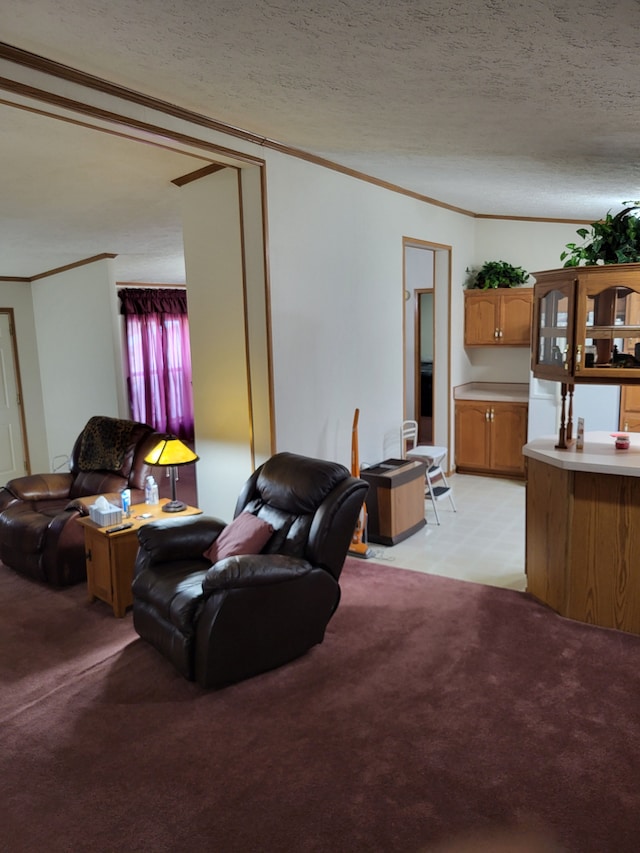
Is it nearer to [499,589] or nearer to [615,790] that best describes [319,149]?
[499,589]

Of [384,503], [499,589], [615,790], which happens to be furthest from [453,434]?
[615,790]

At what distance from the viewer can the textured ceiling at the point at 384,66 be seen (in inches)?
86.2

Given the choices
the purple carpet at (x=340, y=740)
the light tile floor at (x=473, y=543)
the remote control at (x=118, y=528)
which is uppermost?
the remote control at (x=118, y=528)

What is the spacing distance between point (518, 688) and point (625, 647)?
0.74 m

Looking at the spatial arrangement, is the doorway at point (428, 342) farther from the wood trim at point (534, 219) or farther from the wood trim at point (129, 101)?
the wood trim at point (129, 101)

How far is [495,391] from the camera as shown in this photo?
714 centimetres

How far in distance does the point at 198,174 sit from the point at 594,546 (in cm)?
340

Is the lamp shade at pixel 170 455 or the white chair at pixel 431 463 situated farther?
the white chair at pixel 431 463

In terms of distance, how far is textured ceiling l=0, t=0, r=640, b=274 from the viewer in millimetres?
2189

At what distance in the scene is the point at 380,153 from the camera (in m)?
4.20

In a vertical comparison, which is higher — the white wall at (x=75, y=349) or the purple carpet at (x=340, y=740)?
the white wall at (x=75, y=349)

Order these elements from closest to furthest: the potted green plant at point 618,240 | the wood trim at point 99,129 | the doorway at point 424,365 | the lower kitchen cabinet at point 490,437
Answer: the wood trim at point 99,129
the potted green plant at point 618,240
the lower kitchen cabinet at point 490,437
the doorway at point 424,365

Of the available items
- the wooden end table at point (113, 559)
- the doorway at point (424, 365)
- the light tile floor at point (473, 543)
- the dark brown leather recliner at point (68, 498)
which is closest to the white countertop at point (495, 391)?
the light tile floor at point (473, 543)

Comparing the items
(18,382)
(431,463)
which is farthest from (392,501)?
(18,382)
